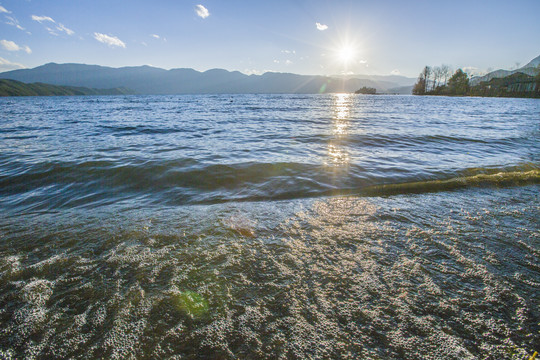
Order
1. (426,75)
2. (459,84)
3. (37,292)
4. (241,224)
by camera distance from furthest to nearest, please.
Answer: (426,75), (459,84), (241,224), (37,292)

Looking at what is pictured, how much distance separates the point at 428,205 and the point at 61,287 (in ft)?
19.0

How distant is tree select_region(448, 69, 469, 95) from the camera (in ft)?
434

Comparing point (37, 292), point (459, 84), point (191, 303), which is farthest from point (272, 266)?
point (459, 84)

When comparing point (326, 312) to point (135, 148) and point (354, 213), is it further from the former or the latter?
point (135, 148)

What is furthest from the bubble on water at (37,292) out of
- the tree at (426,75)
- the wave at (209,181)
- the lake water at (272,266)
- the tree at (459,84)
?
the tree at (426,75)

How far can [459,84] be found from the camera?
134625mm

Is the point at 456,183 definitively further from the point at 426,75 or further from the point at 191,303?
the point at 426,75

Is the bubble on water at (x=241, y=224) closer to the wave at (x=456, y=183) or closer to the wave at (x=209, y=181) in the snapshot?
the wave at (x=209, y=181)

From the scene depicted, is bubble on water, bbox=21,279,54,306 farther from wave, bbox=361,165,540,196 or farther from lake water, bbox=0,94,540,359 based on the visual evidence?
wave, bbox=361,165,540,196

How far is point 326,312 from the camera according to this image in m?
2.10

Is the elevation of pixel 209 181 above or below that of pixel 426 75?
below

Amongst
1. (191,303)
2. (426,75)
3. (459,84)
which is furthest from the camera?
(426,75)

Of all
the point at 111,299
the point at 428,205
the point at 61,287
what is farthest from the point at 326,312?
the point at 428,205

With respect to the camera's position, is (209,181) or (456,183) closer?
(456,183)
